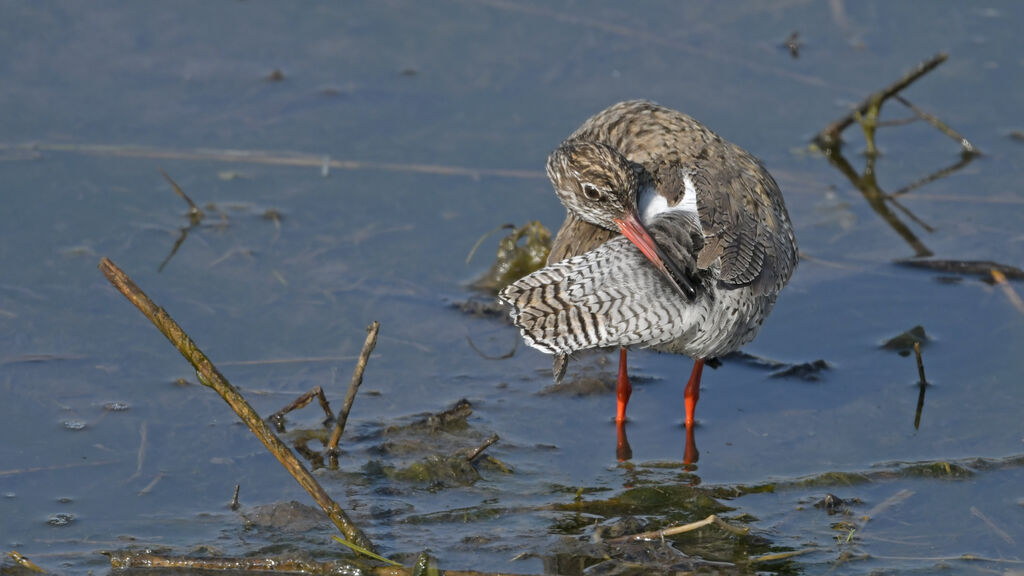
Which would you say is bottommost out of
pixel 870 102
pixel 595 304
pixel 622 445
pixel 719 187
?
pixel 622 445

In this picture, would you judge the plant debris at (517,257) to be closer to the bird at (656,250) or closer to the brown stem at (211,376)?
the bird at (656,250)

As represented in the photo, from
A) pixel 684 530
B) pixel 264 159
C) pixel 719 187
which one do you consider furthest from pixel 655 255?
pixel 264 159

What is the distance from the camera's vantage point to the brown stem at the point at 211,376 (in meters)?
4.03

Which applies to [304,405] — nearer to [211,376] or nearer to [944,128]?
[211,376]

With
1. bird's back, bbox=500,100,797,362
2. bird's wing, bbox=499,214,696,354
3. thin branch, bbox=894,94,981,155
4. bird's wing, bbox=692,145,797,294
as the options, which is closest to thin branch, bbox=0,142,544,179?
bird's back, bbox=500,100,797,362

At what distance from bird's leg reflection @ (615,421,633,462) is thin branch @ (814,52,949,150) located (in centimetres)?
343

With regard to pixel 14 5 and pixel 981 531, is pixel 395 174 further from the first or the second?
pixel 981 531

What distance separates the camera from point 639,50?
9.78 m

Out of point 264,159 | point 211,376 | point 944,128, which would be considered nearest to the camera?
point 211,376

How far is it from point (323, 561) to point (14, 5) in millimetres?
6723

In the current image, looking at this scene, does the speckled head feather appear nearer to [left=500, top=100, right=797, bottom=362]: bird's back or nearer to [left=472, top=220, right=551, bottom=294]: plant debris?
[left=500, top=100, right=797, bottom=362]: bird's back

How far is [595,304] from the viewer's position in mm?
4789

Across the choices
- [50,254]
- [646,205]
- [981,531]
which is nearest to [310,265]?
[50,254]

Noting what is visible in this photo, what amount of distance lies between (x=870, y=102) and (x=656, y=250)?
4036mm
